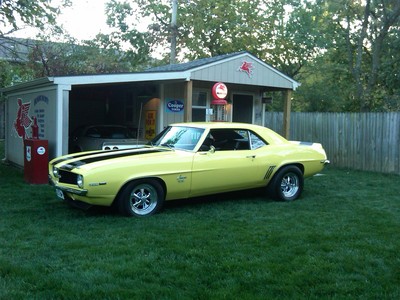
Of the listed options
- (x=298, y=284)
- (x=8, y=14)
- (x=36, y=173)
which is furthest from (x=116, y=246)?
(x=8, y=14)

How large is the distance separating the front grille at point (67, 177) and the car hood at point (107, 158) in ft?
0.26

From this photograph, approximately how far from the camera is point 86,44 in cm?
2605

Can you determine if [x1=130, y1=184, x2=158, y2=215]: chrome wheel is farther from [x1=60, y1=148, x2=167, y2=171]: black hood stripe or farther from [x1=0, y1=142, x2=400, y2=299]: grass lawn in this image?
[x1=60, y1=148, x2=167, y2=171]: black hood stripe

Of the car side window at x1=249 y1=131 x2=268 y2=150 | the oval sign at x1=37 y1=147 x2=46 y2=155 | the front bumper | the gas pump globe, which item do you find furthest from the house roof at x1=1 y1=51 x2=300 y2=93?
the car side window at x1=249 y1=131 x2=268 y2=150

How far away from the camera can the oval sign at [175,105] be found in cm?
1296

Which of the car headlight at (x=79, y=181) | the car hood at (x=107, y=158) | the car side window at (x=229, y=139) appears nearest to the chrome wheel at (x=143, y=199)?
the car hood at (x=107, y=158)

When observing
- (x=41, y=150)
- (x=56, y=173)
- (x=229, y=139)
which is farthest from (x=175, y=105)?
(x=56, y=173)

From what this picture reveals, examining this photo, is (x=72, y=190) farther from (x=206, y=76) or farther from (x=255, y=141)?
(x=206, y=76)

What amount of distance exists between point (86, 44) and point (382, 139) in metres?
18.7

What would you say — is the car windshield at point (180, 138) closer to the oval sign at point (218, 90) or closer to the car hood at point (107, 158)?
the car hood at point (107, 158)

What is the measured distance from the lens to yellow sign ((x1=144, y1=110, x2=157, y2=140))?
43.1 feet

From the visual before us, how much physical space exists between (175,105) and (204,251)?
8.56 meters

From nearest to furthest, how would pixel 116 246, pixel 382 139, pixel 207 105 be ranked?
pixel 116 246, pixel 382 139, pixel 207 105

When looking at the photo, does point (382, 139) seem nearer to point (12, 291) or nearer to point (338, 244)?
point (338, 244)
